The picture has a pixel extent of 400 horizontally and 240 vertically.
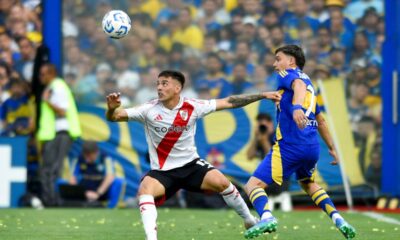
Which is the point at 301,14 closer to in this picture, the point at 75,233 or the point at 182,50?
the point at 182,50

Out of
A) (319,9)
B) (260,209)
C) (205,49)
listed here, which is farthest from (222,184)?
(319,9)

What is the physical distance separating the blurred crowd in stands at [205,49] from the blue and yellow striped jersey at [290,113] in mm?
8307

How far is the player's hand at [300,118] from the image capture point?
942 centimetres

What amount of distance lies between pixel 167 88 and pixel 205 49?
8.67m

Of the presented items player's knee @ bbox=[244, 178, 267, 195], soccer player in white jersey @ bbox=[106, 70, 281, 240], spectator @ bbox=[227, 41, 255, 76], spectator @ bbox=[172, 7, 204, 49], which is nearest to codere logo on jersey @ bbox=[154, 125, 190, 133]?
soccer player in white jersey @ bbox=[106, 70, 281, 240]

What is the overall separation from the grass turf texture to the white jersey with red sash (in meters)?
1.09

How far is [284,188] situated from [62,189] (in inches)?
150

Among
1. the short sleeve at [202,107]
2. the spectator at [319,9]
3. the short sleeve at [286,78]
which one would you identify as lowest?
the short sleeve at [202,107]

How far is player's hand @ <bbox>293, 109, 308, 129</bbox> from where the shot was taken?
9.42 m

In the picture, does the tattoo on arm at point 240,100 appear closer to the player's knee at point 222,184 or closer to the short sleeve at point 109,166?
the player's knee at point 222,184

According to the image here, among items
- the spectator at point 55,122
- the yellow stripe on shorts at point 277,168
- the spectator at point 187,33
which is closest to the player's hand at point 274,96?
the yellow stripe on shorts at point 277,168

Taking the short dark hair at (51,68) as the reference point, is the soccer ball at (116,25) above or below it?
above

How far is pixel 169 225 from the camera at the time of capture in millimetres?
12969

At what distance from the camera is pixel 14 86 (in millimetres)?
18547
